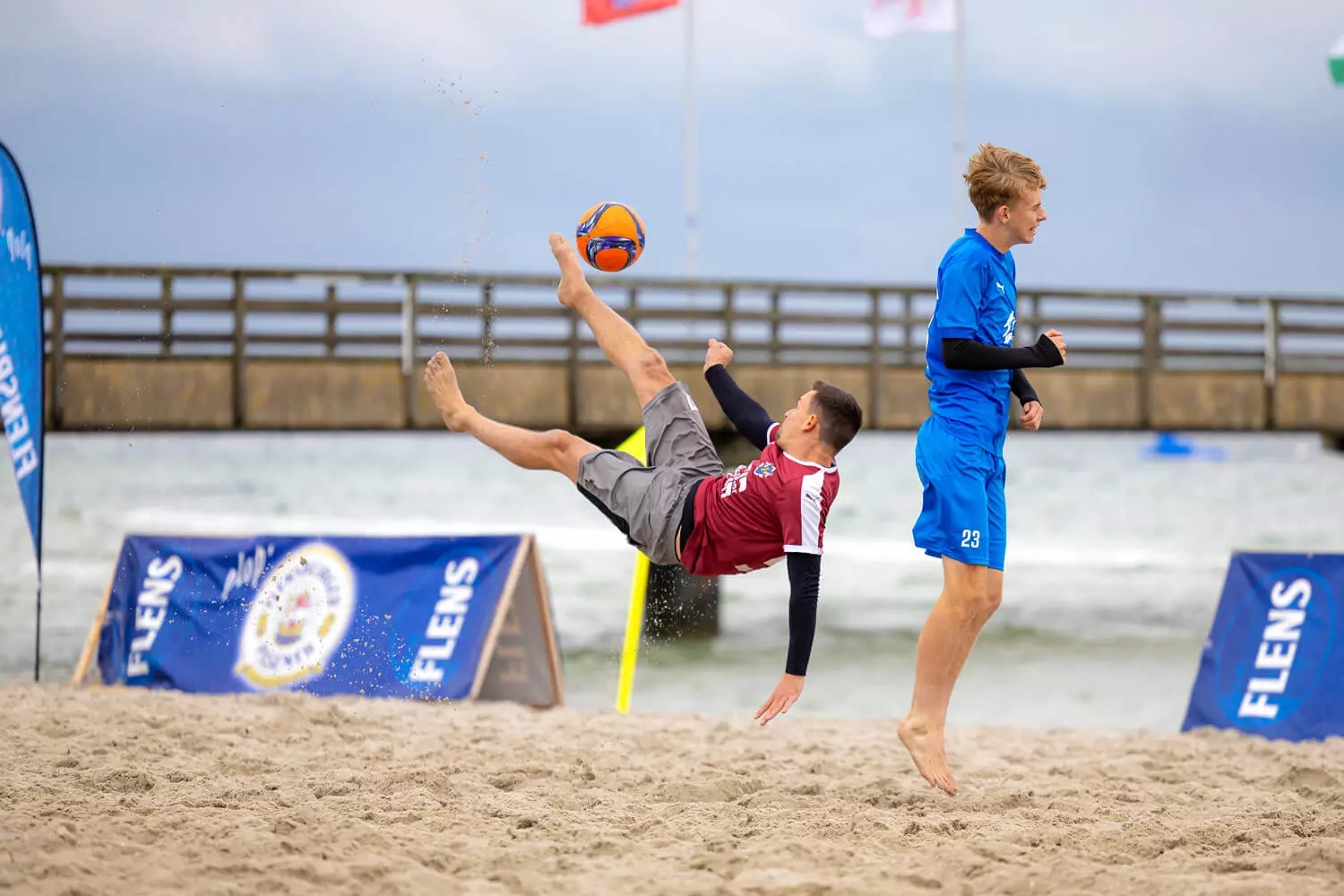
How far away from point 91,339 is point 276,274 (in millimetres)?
1773

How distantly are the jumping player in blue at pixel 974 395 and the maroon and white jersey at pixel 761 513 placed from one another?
1.44 ft

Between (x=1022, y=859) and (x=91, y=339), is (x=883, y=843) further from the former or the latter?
(x=91, y=339)

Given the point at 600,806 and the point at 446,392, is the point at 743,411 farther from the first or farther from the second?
the point at 600,806

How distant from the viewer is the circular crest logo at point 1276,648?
6.92 metres

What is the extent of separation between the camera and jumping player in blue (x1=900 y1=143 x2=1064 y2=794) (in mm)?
4398

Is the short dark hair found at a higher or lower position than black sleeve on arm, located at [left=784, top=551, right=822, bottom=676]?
higher

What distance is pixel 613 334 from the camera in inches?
192

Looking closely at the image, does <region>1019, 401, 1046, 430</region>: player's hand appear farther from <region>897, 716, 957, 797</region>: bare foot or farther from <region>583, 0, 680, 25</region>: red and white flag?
<region>583, 0, 680, 25</region>: red and white flag

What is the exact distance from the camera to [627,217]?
16.8ft

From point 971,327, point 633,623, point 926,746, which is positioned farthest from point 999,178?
point 633,623

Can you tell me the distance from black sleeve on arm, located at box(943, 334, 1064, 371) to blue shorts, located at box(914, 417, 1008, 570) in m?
0.26

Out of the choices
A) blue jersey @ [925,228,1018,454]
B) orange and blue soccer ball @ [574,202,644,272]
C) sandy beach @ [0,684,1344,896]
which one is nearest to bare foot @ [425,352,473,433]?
orange and blue soccer ball @ [574,202,644,272]

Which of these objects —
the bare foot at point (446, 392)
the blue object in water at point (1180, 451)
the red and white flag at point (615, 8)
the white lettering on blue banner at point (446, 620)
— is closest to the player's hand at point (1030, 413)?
the bare foot at point (446, 392)

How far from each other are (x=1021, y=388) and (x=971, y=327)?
1.33ft
